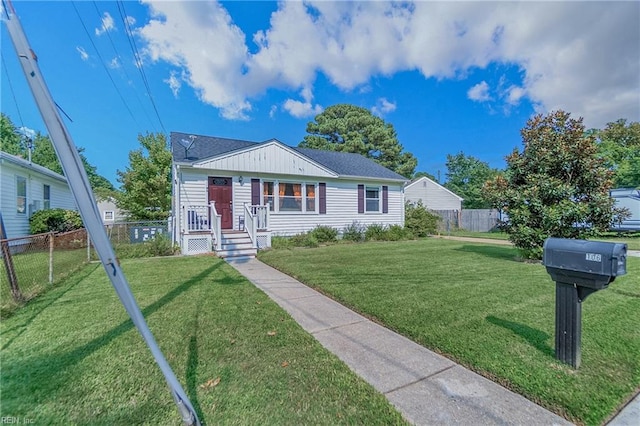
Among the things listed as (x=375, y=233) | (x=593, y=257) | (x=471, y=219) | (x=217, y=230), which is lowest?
(x=375, y=233)

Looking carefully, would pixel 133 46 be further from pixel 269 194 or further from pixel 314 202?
pixel 314 202

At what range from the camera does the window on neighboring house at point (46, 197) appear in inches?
505

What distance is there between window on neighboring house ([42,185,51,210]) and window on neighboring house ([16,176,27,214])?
181 cm

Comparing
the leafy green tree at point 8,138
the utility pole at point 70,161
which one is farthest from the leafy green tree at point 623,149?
the leafy green tree at point 8,138

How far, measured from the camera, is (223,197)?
446 inches

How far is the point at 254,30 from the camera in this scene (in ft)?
41.4

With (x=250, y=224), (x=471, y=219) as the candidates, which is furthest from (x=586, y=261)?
(x=471, y=219)

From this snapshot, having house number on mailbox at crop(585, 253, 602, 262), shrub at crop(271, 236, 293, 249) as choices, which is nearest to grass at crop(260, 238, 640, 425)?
house number on mailbox at crop(585, 253, 602, 262)

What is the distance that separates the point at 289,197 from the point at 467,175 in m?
35.6

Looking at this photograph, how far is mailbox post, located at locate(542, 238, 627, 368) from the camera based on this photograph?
7.71 feet

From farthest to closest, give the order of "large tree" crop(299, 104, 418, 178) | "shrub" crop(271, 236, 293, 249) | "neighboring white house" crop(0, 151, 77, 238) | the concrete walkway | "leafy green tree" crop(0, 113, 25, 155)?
"large tree" crop(299, 104, 418, 178) < "leafy green tree" crop(0, 113, 25, 155) < "shrub" crop(271, 236, 293, 249) < "neighboring white house" crop(0, 151, 77, 238) < the concrete walkway

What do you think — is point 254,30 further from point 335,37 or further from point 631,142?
point 631,142

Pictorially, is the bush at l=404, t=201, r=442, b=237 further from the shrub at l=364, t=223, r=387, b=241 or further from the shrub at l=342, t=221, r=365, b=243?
the shrub at l=342, t=221, r=365, b=243

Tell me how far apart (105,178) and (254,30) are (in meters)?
41.7
